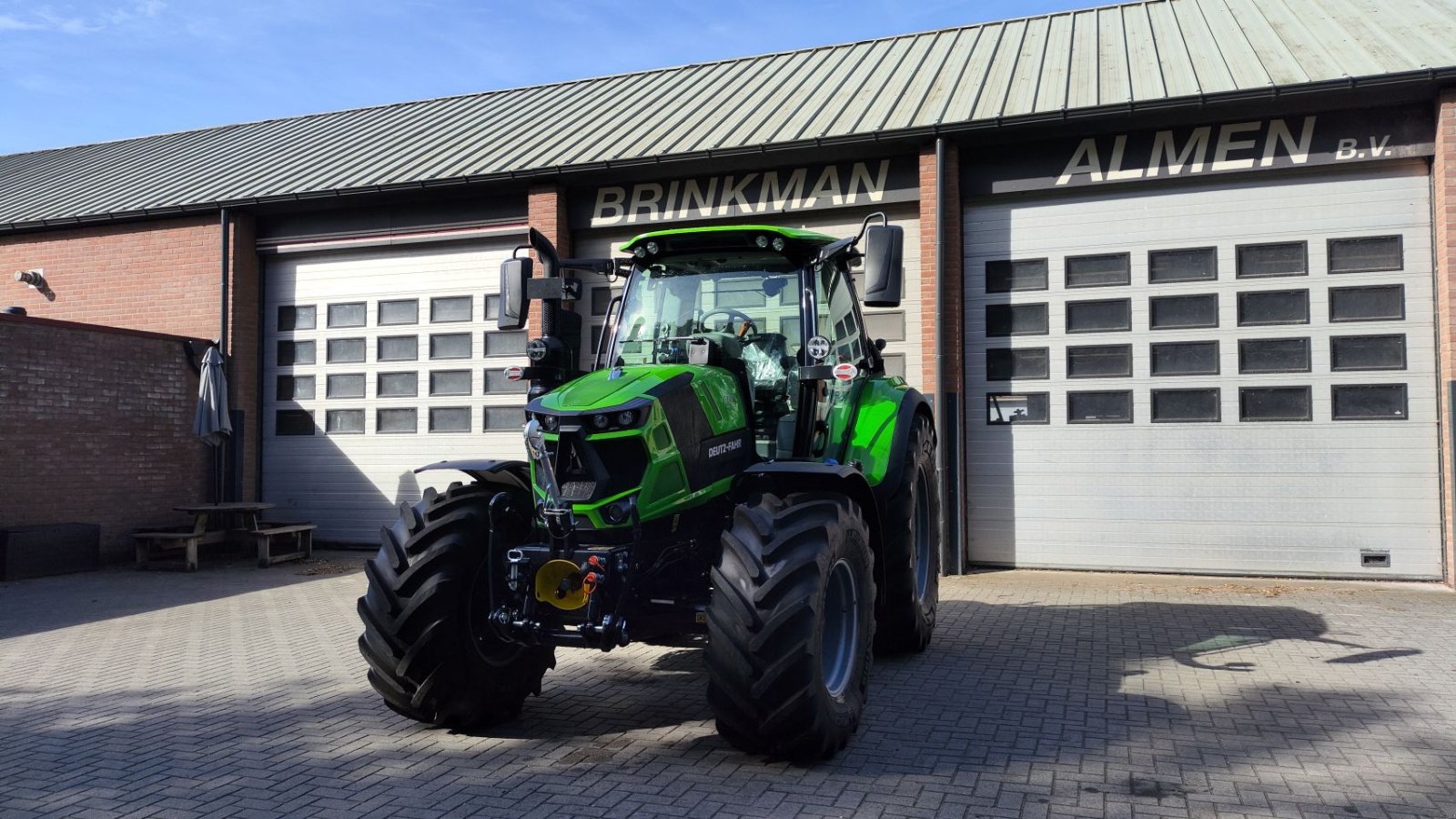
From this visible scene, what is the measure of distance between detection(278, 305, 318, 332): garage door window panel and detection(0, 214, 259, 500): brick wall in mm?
358

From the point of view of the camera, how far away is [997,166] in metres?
11.2

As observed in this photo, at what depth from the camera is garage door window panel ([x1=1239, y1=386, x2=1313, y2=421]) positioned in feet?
33.4

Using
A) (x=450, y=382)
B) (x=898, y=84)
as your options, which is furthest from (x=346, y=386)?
(x=898, y=84)

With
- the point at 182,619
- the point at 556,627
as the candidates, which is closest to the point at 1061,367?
the point at 556,627

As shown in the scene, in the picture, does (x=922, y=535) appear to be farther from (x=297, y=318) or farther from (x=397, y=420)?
A: (x=297, y=318)

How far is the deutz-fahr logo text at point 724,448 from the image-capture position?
17.2 feet

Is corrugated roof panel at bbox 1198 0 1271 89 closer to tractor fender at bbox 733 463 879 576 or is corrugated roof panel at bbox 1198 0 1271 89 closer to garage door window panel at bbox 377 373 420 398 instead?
tractor fender at bbox 733 463 879 576

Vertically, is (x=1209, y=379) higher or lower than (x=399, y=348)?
lower

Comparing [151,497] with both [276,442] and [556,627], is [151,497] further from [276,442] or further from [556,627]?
[556,627]

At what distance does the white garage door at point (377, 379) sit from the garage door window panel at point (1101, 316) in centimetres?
667

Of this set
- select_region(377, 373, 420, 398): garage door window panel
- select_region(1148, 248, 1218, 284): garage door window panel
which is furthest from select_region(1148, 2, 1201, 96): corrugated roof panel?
select_region(377, 373, 420, 398): garage door window panel

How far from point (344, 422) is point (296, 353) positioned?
51.2 inches

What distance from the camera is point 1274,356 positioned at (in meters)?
10.3

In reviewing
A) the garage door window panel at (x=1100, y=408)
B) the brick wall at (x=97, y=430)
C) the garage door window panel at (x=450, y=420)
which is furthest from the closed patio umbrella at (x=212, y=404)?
the garage door window panel at (x=1100, y=408)
